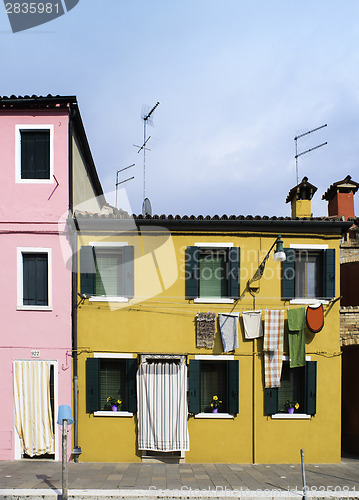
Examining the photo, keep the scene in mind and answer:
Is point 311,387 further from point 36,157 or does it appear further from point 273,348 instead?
point 36,157

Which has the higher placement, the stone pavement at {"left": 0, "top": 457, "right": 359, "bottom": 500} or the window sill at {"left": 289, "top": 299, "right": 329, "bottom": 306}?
the window sill at {"left": 289, "top": 299, "right": 329, "bottom": 306}

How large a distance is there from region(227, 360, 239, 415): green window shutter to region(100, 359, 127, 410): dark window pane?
3.06 meters

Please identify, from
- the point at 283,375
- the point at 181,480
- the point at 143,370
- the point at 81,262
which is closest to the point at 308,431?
the point at 283,375

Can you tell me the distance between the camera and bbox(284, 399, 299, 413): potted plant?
12.1m

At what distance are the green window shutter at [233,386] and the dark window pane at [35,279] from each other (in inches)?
224

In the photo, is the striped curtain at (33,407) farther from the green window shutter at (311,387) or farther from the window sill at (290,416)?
the green window shutter at (311,387)

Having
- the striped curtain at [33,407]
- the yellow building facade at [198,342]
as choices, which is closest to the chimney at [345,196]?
the yellow building facade at [198,342]

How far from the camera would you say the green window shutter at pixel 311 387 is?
11977 mm

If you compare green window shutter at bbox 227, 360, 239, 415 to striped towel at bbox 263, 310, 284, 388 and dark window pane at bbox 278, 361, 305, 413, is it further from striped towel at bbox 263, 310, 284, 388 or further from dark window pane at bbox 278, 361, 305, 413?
dark window pane at bbox 278, 361, 305, 413

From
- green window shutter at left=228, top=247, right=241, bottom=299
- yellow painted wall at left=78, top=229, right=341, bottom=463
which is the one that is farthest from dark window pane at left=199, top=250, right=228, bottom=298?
yellow painted wall at left=78, top=229, right=341, bottom=463

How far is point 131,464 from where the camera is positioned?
11.7m

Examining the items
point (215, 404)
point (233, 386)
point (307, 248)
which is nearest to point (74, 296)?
point (215, 404)

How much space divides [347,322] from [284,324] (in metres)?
2.00

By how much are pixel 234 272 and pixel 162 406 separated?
4.34m
